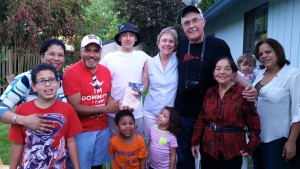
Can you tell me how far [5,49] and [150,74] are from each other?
1035 centimetres

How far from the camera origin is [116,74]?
3.78 m

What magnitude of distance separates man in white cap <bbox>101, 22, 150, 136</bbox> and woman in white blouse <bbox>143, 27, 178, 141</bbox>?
15cm

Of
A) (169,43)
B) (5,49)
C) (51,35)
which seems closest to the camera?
(169,43)

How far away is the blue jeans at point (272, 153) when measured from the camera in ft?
10.3

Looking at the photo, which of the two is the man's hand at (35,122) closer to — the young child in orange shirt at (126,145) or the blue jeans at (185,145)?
the young child in orange shirt at (126,145)

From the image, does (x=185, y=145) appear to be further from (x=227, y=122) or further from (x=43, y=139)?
(x=43, y=139)

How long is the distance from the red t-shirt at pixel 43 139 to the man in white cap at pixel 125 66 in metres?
0.95

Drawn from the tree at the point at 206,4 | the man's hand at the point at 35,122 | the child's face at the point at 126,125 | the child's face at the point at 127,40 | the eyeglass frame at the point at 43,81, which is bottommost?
Answer: the child's face at the point at 126,125

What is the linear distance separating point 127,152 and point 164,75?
100 cm

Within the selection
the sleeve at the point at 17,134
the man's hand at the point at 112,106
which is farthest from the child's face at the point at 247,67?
the sleeve at the point at 17,134

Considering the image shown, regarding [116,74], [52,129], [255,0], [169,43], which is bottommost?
[52,129]

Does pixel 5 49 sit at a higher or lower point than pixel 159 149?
higher

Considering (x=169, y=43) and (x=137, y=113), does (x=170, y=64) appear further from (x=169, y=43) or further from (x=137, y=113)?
(x=137, y=113)

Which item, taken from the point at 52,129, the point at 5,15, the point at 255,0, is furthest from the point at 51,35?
the point at 52,129
